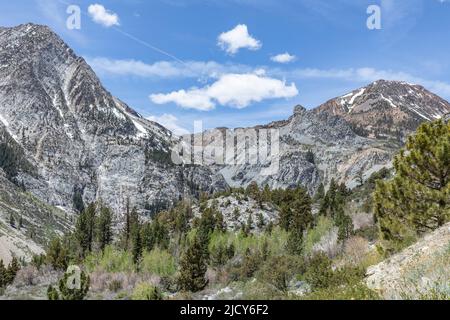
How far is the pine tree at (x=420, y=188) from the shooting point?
21.8 m

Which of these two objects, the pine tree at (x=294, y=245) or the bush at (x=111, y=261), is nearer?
the pine tree at (x=294, y=245)

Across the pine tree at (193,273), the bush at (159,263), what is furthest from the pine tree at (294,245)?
the bush at (159,263)

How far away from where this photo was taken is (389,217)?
2333 cm

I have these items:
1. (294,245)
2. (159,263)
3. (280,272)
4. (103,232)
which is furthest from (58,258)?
(280,272)

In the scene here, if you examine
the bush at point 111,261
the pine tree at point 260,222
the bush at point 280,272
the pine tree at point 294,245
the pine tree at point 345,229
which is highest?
the pine tree at point 260,222

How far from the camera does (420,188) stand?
22422mm

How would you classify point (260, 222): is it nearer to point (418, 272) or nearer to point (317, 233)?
point (317, 233)

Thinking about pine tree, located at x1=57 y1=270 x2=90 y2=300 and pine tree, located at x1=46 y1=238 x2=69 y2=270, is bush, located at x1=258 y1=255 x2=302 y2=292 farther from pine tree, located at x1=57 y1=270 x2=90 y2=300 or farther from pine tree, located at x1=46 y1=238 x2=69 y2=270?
pine tree, located at x1=46 y1=238 x2=69 y2=270

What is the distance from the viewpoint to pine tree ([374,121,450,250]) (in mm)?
21844

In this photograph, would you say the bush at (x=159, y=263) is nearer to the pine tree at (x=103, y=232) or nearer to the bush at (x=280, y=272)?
the pine tree at (x=103, y=232)

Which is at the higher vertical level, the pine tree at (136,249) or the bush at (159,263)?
the pine tree at (136,249)
